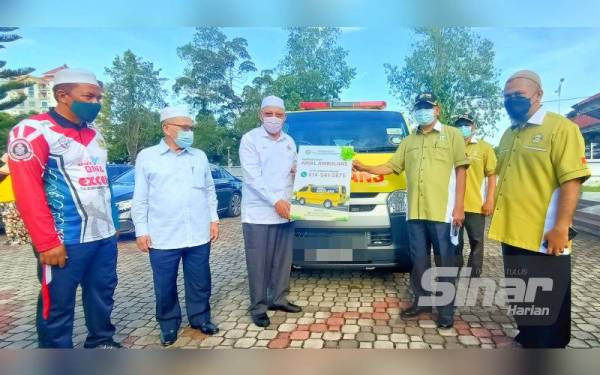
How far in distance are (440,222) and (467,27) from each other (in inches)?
55.4

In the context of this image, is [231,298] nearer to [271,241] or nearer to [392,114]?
[271,241]

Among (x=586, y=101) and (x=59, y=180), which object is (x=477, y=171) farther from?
(x=59, y=180)

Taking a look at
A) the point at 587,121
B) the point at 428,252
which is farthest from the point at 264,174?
the point at 587,121

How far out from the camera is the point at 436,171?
266cm

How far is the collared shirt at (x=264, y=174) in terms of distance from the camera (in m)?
2.71

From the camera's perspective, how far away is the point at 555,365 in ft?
7.11

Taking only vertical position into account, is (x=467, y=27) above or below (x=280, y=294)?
above

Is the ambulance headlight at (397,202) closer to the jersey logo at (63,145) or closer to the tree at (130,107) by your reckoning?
the tree at (130,107)

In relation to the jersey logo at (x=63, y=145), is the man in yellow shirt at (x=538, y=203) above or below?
below

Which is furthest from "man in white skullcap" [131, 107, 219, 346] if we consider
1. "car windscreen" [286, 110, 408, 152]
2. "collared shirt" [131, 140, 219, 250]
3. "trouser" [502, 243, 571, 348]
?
"trouser" [502, 243, 571, 348]

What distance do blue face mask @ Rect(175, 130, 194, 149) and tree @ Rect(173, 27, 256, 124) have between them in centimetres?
19

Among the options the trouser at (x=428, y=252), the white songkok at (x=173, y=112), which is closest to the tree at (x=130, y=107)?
the white songkok at (x=173, y=112)

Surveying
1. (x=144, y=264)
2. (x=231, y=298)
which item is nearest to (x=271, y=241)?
(x=231, y=298)

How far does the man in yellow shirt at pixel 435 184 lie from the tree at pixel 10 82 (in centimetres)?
234
